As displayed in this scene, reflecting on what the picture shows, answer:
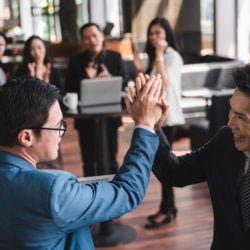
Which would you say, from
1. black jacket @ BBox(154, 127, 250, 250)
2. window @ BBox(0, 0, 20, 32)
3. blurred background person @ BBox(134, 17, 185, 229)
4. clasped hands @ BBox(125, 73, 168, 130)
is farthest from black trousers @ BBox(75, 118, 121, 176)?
window @ BBox(0, 0, 20, 32)

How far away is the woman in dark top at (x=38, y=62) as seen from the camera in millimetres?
3826

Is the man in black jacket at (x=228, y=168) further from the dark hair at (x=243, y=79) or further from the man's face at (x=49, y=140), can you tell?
the man's face at (x=49, y=140)

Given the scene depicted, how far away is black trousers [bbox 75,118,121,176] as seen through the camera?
13.1ft

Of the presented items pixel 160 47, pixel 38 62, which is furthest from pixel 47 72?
pixel 160 47

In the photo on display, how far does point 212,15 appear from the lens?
8.26 meters

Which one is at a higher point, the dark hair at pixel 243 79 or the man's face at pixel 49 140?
the dark hair at pixel 243 79

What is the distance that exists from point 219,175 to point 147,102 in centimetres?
37

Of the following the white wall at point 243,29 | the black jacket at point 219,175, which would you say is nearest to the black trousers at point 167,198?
the black jacket at point 219,175

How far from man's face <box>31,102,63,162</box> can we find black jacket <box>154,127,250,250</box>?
1.55 feet

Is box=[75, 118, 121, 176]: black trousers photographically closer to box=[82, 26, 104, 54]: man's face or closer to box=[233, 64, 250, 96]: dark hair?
box=[82, 26, 104, 54]: man's face

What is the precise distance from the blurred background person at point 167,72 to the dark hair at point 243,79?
6.53 ft

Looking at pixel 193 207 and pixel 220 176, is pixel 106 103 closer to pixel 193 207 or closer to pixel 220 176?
pixel 193 207

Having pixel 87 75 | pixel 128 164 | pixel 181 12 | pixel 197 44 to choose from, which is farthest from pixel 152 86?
pixel 181 12

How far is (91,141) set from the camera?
405cm
